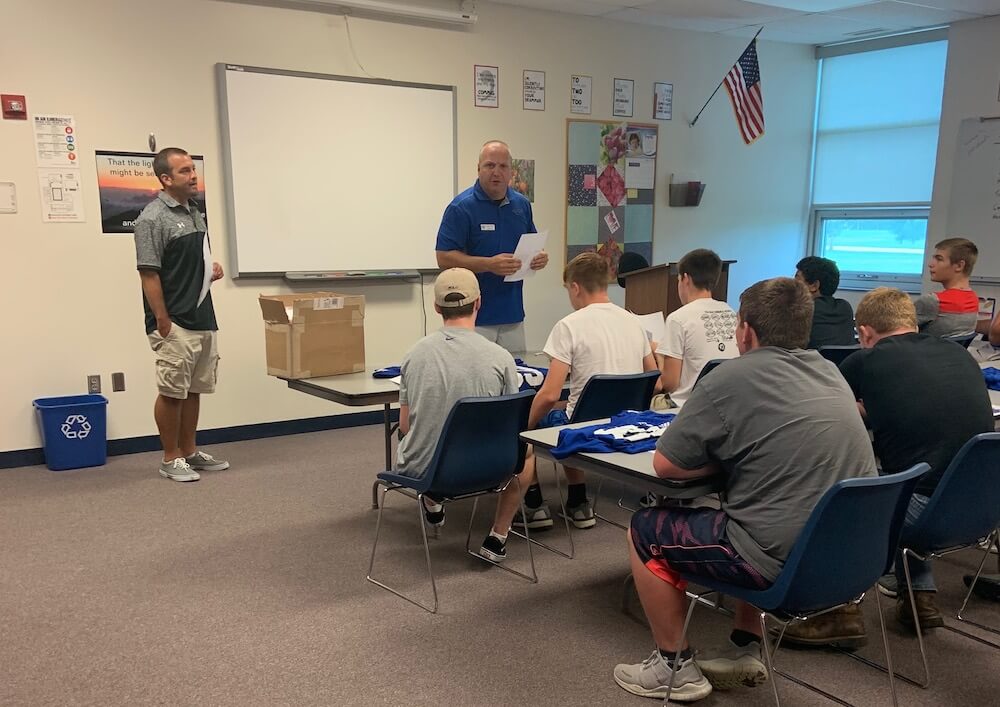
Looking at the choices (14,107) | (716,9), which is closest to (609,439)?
(14,107)

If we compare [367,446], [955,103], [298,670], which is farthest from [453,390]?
[955,103]

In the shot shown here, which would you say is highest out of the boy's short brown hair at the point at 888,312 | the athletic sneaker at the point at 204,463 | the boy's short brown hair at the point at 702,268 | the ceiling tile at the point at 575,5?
the ceiling tile at the point at 575,5

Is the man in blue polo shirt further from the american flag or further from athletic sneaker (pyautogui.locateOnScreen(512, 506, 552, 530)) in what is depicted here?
the american flag

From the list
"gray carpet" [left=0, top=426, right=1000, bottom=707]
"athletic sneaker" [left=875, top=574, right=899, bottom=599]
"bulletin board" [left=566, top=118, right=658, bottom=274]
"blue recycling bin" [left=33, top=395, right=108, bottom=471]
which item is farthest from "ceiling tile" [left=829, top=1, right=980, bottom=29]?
"blue recycling bin" [left=33, top=395, right=108, bottom=471]

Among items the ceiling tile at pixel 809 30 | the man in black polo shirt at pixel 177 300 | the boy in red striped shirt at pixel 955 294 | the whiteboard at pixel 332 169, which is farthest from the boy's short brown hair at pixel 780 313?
the ceiling tile at pixel 809 30

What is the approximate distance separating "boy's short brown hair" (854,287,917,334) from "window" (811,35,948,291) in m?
4.85

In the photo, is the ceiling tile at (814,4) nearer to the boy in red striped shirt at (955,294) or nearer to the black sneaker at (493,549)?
the boy in red striped shirt at (955,294)

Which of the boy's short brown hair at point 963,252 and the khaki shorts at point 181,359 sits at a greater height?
the boy's short brown hair at point 963,252

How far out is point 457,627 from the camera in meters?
2.81

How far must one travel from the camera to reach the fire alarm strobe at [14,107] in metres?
4.42

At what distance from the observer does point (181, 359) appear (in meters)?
4.43

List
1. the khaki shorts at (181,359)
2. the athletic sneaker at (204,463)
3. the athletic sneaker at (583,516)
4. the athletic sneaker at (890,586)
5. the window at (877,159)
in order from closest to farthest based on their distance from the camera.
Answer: the athletic sneaker at (890,586), the athletic sneaker at (583,516), the khaki shorts at (181,359), the athletic sneaker at (204,463), the window at (877,159)

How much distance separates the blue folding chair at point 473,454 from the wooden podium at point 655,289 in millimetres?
2470

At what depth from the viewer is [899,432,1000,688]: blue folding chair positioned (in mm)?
2260
